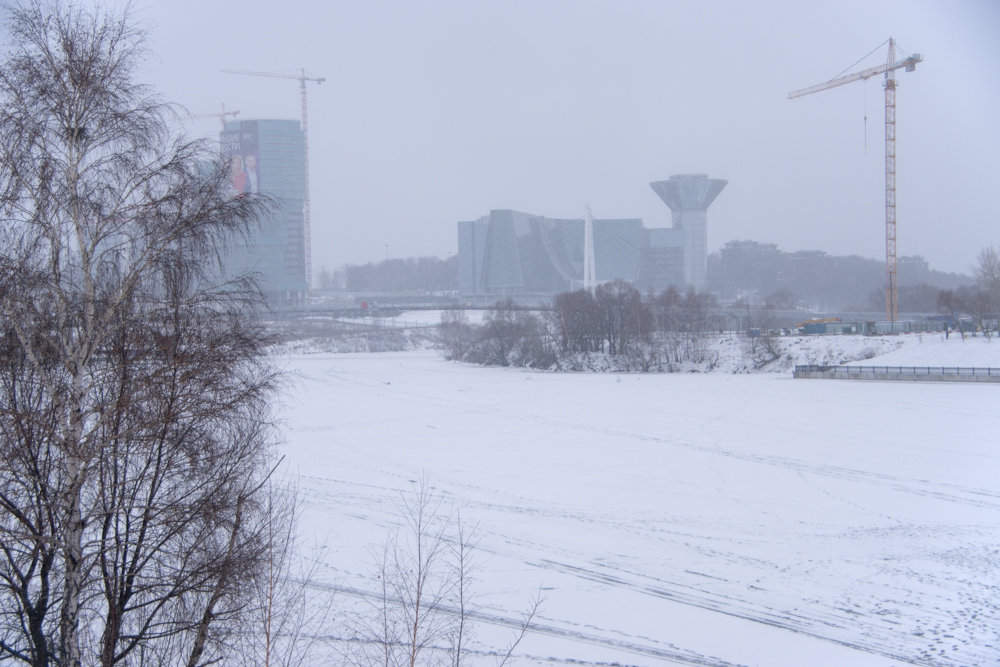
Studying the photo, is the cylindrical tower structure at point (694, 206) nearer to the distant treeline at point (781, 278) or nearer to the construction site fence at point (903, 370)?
the distant treeline at point (781, 278)

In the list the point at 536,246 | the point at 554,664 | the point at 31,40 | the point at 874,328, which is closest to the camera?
the point at 31,40

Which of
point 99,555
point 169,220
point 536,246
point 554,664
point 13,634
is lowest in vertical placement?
point 554,664

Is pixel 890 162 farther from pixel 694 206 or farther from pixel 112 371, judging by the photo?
pixel 694 206

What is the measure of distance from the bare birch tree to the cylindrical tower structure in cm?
13773

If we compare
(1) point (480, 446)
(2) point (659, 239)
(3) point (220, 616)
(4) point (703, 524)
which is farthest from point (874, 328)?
(2) point (659, 239)

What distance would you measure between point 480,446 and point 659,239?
11460 cm

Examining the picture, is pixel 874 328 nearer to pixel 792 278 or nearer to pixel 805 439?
pixel 805 439

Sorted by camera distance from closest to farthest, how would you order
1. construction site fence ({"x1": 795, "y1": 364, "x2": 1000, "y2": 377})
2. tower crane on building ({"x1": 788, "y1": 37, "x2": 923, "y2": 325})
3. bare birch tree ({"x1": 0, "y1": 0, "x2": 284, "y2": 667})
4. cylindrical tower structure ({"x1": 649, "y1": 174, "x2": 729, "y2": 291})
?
bare birch tree ({"x1": 0, "y1": 0, "x2": 284, "y2": 667}), construction site fence ({"x1": 795, "y1": 364, "x2": 1000, "y2": 377}), tower crane on building ({"x1": 788, "y1": 37, "x2": 923, "y2": 325}), cylindrical tower structure ({"x1": 649, "y1": 174, "x2": 729, "y2": 291})

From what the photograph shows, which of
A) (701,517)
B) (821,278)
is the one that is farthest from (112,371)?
(821,278)

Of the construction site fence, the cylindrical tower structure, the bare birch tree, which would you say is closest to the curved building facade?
the cylindrical tower structure

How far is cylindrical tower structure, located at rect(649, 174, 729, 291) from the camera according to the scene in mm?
139750

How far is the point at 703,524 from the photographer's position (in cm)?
1139

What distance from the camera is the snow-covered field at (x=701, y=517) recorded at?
7.60 m

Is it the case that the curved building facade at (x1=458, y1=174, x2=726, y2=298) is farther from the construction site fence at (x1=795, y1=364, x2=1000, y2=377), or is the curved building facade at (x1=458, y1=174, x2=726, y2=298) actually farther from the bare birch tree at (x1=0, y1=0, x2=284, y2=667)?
the bare birch tree at (x1=0, y1=0, x2=284, y2=667)
